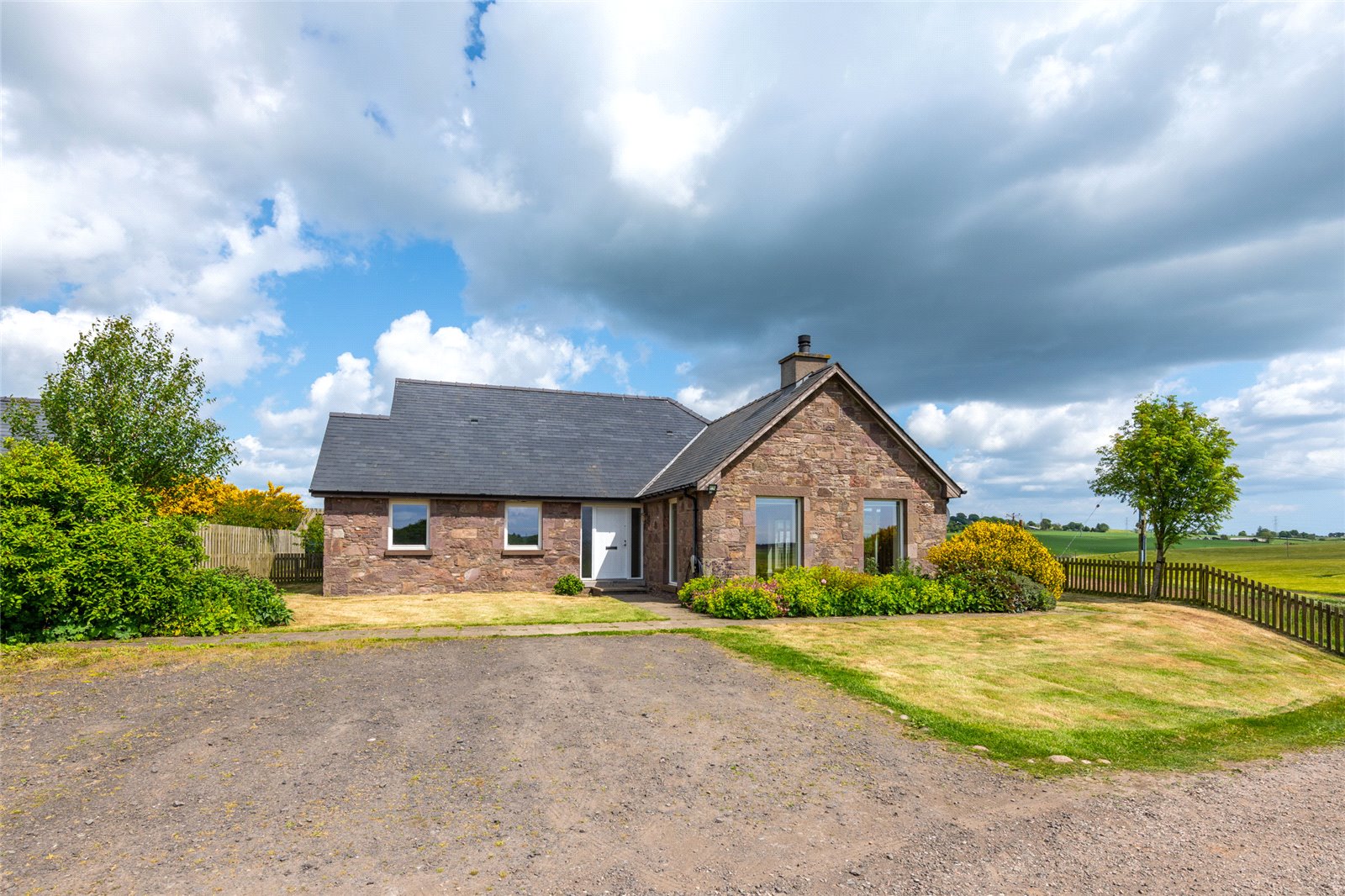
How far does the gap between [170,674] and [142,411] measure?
1233 centimetres

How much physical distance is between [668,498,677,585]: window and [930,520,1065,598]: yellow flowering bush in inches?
283

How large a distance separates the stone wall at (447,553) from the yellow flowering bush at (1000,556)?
1141 cm

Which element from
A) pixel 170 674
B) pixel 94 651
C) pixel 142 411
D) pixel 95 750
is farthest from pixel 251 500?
pixel 95 750

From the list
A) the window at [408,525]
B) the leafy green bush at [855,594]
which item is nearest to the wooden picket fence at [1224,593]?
the leafy green bush at [855,594]

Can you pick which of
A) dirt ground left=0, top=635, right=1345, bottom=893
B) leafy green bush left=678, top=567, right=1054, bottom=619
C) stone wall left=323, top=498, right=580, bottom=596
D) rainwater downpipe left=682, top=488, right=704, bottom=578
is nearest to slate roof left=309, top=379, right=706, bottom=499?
stone wall left=323, top=498, right=580, bottom=596

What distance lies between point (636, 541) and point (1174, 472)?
54.9 ft

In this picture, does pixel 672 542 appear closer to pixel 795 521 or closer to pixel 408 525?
pixel 795 521

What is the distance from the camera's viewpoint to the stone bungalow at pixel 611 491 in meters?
19.3

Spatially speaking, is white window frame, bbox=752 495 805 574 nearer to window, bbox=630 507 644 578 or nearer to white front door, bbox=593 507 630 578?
window, bbox=630 507 644 578

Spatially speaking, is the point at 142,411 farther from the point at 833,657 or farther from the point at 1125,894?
the point at 1125,894

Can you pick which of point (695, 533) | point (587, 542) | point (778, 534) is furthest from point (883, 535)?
point (587, 542)

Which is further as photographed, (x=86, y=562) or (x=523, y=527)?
(x=523, y=527)

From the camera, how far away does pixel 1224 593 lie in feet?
62.4

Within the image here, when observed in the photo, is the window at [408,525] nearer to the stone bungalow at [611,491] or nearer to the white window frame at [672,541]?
the stone bungalow at [611,491]
